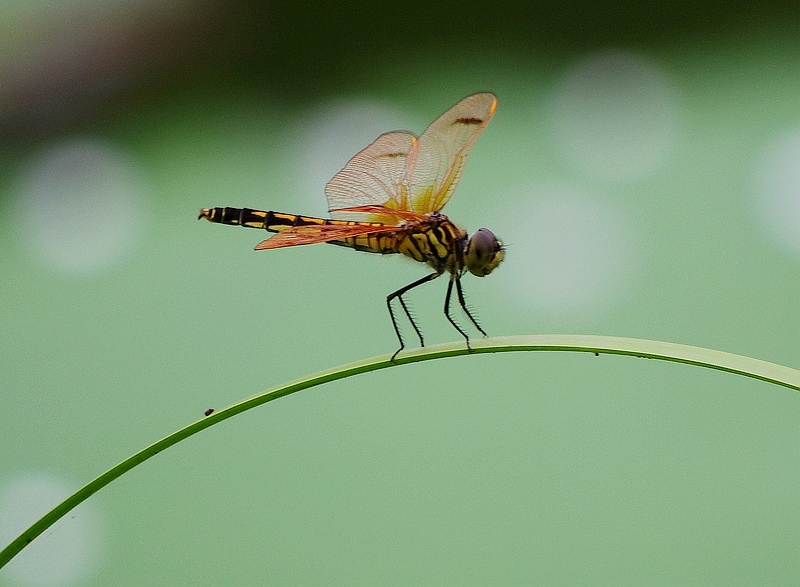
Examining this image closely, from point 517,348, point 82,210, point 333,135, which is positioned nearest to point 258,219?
point 517,348

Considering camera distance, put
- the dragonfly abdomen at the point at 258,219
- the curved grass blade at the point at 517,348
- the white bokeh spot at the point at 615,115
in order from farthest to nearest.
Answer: the white bokeh spot at the point at 615,115
the dragonfly abdomen at the point at 258,219
the curved grass blade at the point at 517,348

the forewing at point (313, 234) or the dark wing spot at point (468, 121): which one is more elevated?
the dark wing spot at point (468, 121)

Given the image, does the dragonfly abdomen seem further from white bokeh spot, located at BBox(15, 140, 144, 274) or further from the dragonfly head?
white bokeh spot, located at BBox(15, 140, 144, 274)

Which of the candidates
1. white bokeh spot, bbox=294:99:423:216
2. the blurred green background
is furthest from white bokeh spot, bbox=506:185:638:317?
white bokeh spot, bbox=294:99:423:216

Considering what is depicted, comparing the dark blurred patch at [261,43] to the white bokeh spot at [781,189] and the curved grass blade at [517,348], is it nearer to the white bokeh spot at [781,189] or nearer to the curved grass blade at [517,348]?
the white bokeh spot at [781,189]

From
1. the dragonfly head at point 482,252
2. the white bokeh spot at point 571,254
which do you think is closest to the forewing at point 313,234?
the dragonfly head at point 482,252

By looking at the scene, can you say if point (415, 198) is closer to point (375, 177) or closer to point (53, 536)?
point (375, 177)

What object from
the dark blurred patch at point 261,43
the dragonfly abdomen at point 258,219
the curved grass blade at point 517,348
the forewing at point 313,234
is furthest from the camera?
the dark blurred patch at point 261,43
